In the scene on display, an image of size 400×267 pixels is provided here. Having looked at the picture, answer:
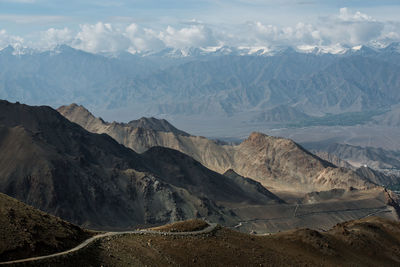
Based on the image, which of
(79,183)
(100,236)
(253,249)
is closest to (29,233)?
(100,236)

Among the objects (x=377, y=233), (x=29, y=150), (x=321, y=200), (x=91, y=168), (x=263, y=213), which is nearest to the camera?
(x=377, y=233)

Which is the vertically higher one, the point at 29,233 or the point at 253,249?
the point at 29,233

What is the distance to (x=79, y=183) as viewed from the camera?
138500mm

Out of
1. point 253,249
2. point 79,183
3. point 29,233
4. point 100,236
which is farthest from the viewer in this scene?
point 79,183

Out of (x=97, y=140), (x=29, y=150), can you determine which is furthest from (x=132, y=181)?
(x=97, y=140)

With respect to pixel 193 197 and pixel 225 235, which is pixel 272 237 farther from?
pixel 193 197

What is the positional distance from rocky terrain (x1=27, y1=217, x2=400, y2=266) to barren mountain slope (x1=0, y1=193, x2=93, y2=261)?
2175 mm

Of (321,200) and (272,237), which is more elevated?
(272,237)

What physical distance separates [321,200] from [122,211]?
76.6 metres

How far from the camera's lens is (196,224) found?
195 ft

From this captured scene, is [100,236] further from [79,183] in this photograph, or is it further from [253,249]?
[79,183]

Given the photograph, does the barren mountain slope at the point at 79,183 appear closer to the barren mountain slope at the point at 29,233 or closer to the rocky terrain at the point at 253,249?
the rocky terrain at the point at 253,249

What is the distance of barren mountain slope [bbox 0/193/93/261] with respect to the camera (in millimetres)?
42750

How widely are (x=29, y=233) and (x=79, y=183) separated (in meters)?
94.9
